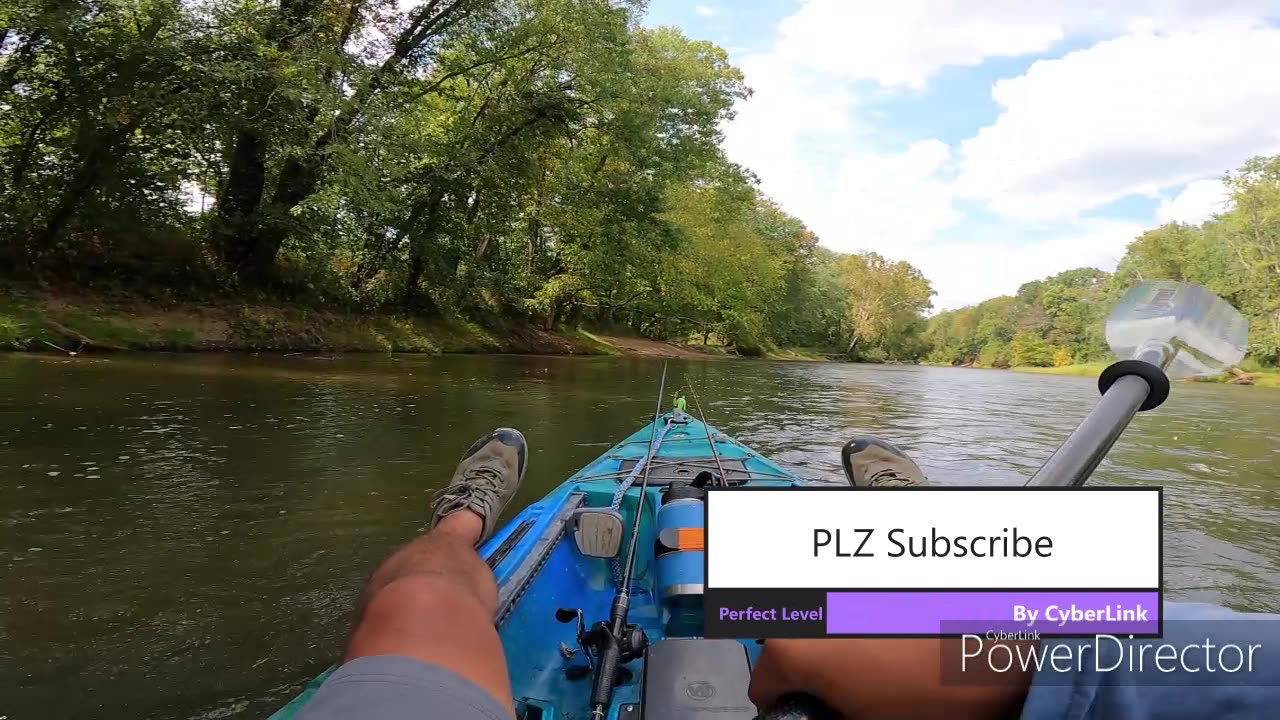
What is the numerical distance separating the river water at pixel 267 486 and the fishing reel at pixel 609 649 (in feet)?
3.50

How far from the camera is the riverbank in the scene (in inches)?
419

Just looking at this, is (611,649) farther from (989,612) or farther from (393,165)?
(393,165)

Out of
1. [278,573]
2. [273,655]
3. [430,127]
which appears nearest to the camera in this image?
[273,655]

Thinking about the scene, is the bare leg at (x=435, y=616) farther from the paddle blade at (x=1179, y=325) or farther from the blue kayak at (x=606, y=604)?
the paddle blade at (x=1179, y=325)

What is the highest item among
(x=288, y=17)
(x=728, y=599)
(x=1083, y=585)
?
(x=288, y=17)

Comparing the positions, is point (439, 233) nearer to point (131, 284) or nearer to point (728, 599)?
point (131, 284)

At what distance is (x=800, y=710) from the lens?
3.01 ft

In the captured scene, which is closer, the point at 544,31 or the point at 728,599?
the point at 728,599

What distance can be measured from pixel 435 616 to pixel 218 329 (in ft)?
48.5

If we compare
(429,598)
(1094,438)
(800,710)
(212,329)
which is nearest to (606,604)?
(429,598)

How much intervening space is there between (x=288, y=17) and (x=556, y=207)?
10.0m

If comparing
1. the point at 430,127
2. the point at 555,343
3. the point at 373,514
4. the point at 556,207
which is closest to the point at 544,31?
the point at 430,127

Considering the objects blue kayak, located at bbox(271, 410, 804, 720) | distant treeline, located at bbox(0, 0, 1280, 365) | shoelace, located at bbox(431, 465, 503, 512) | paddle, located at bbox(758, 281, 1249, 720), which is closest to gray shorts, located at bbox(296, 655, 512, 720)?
blue kayak, located at bbox(271, 410, 804, 720)

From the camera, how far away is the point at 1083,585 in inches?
38.4
